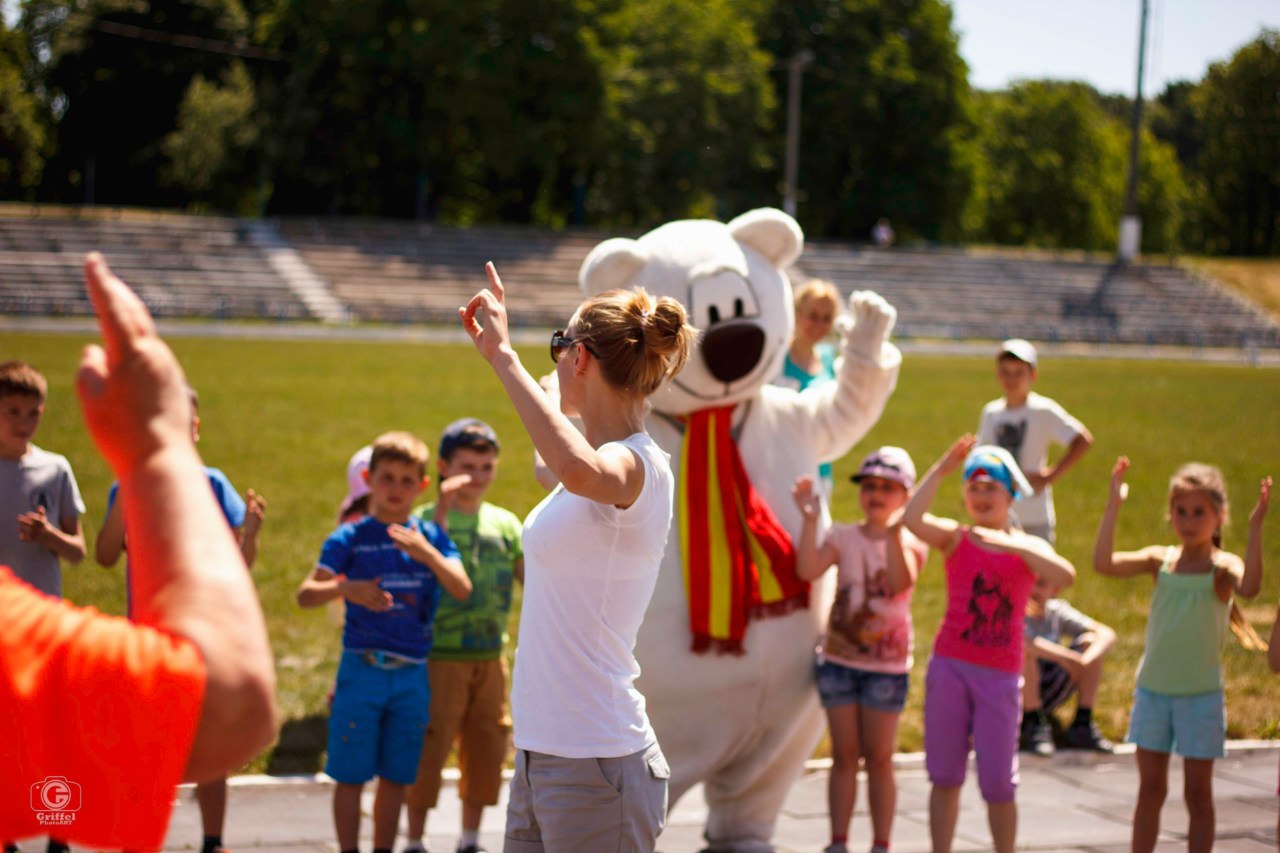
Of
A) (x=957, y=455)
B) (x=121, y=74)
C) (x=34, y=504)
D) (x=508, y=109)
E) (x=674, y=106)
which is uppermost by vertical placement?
(x=121, y=74)

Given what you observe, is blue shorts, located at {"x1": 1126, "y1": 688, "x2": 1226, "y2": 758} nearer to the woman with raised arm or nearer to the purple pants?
the purple pants

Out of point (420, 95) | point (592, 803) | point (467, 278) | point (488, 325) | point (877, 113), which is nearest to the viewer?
point (488, 325)

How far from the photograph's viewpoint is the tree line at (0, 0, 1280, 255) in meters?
49.6

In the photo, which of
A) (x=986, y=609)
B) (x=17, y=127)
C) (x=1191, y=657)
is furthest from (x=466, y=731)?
(x=17, y=127)

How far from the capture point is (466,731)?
18.1 ft

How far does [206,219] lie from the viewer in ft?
148

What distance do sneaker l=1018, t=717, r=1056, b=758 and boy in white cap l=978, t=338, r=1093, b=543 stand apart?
3.75 ft

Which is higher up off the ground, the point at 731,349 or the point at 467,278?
the point at 731,349

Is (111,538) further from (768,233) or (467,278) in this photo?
(467,278)

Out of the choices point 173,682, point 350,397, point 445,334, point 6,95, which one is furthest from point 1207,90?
point 173,682

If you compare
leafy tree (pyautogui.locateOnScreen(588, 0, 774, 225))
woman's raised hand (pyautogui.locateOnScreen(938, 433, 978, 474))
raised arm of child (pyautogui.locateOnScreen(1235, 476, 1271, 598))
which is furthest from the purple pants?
leafy tree (pyautogui.locateOnScreen(588, 0, 774, 225))

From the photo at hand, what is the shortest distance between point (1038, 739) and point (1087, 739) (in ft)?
0.84

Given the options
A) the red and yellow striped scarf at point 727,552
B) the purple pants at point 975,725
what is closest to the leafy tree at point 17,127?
the red and yellow striped scarf at point 727,552
